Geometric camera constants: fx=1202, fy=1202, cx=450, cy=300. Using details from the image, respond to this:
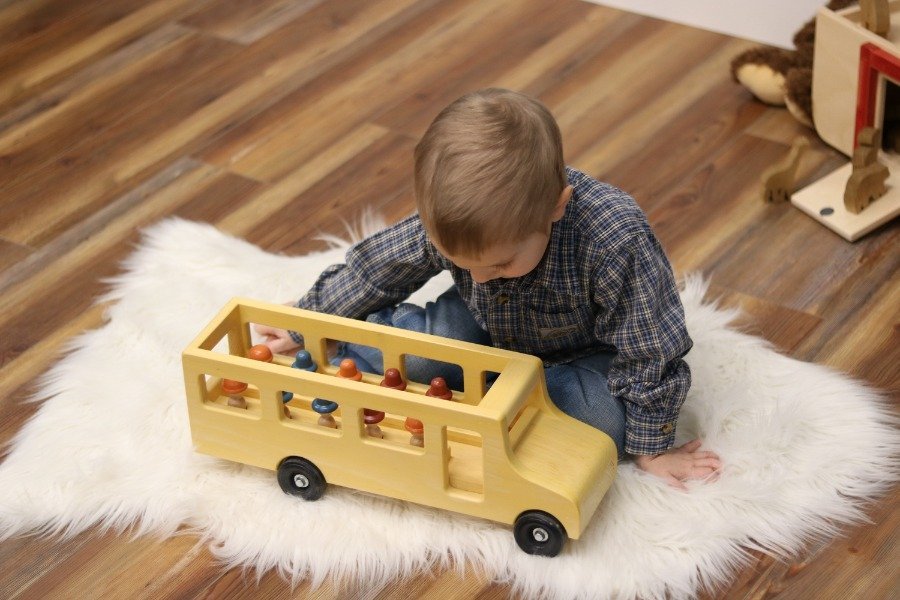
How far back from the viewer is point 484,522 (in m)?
1.26

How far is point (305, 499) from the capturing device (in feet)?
4.26

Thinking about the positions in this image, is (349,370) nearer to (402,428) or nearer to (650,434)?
(402,428)

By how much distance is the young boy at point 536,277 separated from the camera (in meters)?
1.10

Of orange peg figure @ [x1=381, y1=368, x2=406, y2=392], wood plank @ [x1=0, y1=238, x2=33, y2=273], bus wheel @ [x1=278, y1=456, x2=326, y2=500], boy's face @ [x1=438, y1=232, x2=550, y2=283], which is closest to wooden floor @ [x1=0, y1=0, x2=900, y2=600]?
wood plank @ [x1=0, y1=238, x2=33, y2=273]

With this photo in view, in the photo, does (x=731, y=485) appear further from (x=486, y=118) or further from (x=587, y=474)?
(x=486, y=118)

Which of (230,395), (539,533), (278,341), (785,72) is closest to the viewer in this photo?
(539,533)

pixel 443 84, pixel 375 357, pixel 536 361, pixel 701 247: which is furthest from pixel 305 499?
pixel 443 84

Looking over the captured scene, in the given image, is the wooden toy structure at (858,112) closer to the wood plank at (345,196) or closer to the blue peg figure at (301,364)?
the wood plank at (345,196)

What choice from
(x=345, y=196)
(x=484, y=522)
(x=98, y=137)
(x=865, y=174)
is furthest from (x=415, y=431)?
(x=98, y=137)

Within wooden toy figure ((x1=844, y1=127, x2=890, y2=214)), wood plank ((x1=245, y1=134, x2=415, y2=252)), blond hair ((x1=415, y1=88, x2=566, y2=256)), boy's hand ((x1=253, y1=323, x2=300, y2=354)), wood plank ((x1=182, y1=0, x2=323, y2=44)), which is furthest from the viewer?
wood plank ((x1=182, y1=0, x2=323, y2=44))

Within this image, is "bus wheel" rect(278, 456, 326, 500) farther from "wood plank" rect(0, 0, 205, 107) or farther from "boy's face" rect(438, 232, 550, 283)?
"wood plank" rect(0, 0, 205, 107)

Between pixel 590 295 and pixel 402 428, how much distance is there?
0.81ft

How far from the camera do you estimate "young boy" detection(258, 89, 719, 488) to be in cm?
110

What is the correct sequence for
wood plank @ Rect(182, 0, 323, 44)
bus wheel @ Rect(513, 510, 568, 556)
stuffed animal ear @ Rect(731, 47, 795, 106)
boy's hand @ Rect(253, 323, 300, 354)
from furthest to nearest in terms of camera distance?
wood plank @ Rect(182, 0, 323, 44)
stuffed animal ear @ Rect(731, 47, 795, 106)
boy's hand @ Rect(253, 323, 300, 354)
bus wheel @ Rect(513, 510, 568, 556)
